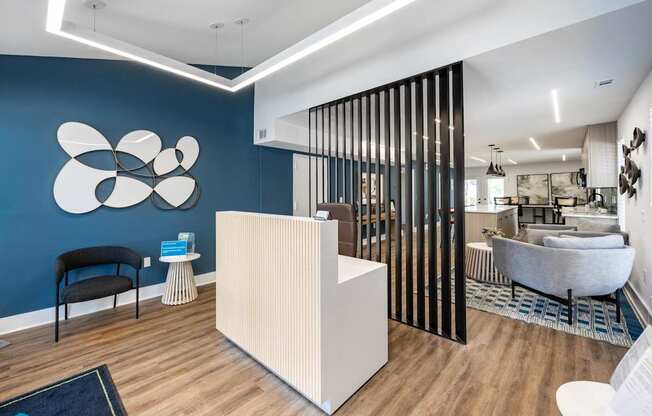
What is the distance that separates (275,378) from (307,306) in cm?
78

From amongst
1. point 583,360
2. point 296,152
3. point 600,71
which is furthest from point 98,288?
point 600,71

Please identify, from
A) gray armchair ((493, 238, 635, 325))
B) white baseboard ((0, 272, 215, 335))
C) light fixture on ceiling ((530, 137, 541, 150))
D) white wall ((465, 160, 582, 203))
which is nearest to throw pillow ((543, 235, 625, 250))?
gray armchair ((493, 238, 635, 325))

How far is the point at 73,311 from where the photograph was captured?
10.3ft

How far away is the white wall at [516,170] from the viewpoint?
10.3m

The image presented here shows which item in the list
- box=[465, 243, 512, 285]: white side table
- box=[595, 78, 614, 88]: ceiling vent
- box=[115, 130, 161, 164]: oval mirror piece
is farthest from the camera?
box=[465, 243, 512, 285]: white side table

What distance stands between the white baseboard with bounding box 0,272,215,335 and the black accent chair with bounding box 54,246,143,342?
0.32 feet

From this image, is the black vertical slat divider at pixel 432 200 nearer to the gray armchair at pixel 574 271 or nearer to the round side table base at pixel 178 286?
the gray armchair at pixel 574 271

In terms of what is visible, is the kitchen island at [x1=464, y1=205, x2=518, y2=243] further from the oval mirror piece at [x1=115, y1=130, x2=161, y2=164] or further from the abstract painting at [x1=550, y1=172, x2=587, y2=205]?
the abstract painting at [x1=550, y1=172, x2=587, y2=205]

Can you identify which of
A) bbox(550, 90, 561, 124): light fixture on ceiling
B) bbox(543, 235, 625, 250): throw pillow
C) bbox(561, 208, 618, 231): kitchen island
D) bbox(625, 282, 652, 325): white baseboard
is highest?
bbox(550, 90, 561, 124): light fixture on ceiling

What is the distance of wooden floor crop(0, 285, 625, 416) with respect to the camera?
1.77 metres

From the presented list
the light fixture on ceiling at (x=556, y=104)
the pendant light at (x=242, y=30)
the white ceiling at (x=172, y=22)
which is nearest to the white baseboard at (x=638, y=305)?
the light fixture on ceiling at (x=556, y=104)

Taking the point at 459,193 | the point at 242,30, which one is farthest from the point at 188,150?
the point at 459,193

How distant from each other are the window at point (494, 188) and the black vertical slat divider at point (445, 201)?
430 inches

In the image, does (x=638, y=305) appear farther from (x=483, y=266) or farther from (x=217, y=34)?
(x=217, y=34)
